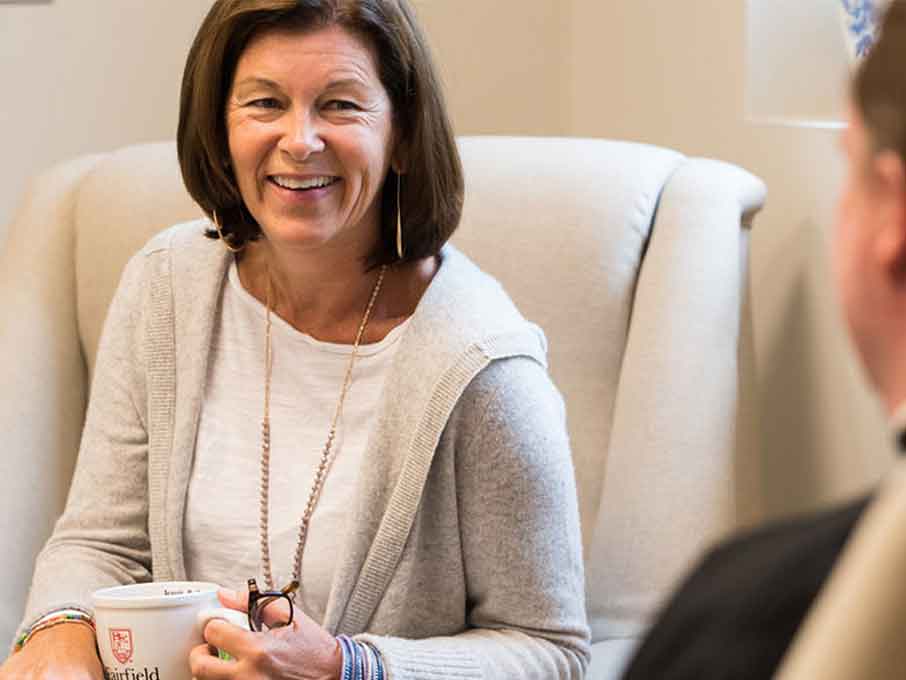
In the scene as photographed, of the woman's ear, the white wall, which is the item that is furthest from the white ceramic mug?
the white wall

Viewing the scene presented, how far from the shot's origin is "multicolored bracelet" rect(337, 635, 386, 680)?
1.45m

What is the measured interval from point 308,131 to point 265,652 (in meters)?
0.50

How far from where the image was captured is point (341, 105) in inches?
62.6

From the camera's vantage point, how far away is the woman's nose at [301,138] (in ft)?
5.10

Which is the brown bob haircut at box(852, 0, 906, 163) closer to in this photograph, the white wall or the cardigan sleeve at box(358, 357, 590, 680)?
the cardigan sleeve at box(358, 357, 590, 680)

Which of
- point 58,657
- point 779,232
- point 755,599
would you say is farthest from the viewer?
point 779,232

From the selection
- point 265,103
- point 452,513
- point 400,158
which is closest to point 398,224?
point 400,158

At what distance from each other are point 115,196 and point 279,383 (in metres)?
0.58

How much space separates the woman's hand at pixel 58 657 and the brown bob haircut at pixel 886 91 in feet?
3.43

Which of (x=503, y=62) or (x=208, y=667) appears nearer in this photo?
(x=208, y=667)

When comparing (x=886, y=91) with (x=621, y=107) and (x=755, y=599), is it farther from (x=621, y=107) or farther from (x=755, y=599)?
(x=621, y=107)

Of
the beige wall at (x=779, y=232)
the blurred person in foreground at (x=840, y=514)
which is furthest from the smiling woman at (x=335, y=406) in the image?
the blurred person in foreground at (x=840, y=514)

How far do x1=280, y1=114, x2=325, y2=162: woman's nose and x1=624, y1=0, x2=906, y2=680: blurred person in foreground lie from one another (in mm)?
931

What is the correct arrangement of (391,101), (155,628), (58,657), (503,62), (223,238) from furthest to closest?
(503,62), (223,238), (391,101), (58,657), (155,628)
